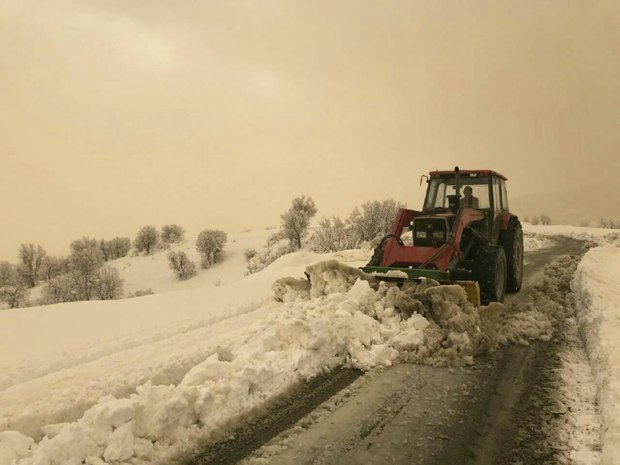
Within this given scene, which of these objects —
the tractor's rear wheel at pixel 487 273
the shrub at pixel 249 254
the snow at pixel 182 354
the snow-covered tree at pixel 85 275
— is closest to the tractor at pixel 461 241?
the tractor's rear wheel at pixel 487 273

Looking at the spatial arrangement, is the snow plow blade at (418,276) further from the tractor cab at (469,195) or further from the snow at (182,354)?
the tractor cab at (469,195)

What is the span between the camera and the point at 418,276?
222 inches

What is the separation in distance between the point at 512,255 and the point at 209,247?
130 feet

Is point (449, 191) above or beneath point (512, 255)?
above

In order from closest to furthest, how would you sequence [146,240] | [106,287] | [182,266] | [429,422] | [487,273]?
1. [429,422]
2. [487,273]
3. [106,287]
4. [182,266]
5. [146,240]

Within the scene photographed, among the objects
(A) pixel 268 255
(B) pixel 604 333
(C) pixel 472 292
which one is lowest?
(A) pixel 268 255

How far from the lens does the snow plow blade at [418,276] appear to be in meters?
5.29

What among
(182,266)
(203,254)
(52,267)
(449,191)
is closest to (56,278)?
(52,267)

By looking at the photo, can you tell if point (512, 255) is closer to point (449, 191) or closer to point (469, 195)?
point (469, 195)

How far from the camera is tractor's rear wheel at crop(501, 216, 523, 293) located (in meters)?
7.66

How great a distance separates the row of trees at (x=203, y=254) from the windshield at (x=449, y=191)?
118ft

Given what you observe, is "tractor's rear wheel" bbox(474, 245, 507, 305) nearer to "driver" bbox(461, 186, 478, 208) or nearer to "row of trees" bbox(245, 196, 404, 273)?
"driver" bbox(461, 186, 478, 208)

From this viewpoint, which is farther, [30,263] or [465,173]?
[30,263]

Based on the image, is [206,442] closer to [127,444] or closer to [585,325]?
[127,444]
